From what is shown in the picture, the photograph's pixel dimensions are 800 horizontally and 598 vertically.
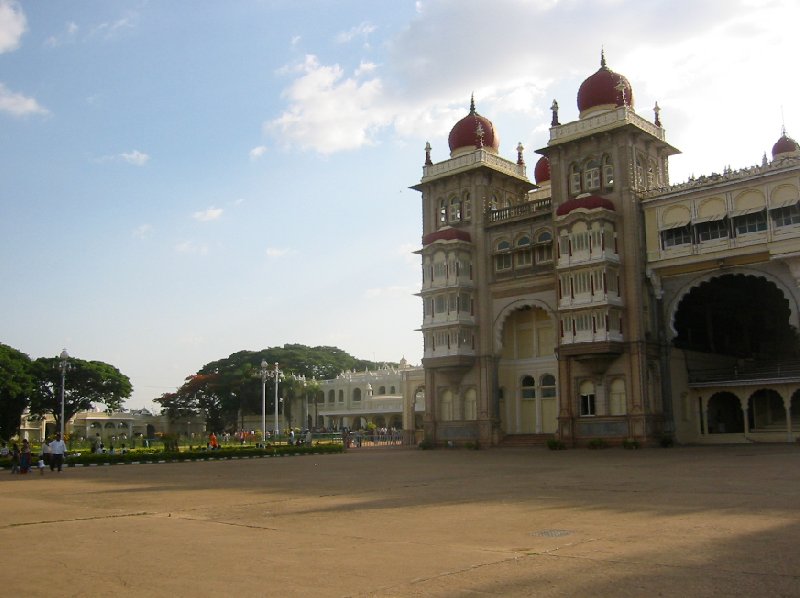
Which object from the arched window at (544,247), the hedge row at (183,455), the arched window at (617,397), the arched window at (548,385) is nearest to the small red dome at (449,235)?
the arched window at (544,247)

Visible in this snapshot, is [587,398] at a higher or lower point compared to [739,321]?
lower

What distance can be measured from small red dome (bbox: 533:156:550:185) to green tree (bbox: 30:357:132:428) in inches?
1913

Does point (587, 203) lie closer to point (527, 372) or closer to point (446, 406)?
point (527, 372)

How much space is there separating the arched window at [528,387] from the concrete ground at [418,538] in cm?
2645

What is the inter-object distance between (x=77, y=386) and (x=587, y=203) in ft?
200

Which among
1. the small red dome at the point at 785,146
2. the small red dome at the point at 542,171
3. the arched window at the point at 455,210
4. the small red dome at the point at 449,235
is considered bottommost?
the small red dome at the point at 449,235

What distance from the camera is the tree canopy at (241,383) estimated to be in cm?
9069

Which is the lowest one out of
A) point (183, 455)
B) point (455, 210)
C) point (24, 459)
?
point (183, 455)

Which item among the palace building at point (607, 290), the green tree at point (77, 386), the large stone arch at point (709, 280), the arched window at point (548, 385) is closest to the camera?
the large stone arch at point (709, 280)

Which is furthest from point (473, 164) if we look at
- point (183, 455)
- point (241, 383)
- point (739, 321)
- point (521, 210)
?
point (241, 383)

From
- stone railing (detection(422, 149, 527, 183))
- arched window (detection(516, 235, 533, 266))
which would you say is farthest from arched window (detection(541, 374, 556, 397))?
stone railing (detection(422, 149, 527, 183))

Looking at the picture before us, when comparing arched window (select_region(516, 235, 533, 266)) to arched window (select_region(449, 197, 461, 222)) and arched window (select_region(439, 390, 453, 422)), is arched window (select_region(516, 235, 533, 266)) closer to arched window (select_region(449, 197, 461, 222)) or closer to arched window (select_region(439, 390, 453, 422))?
arched window (select_region(449, 197, 461, 222))

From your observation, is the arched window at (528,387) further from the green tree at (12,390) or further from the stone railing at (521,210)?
the green tree at (12,390)

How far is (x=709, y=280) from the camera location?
40.3m
